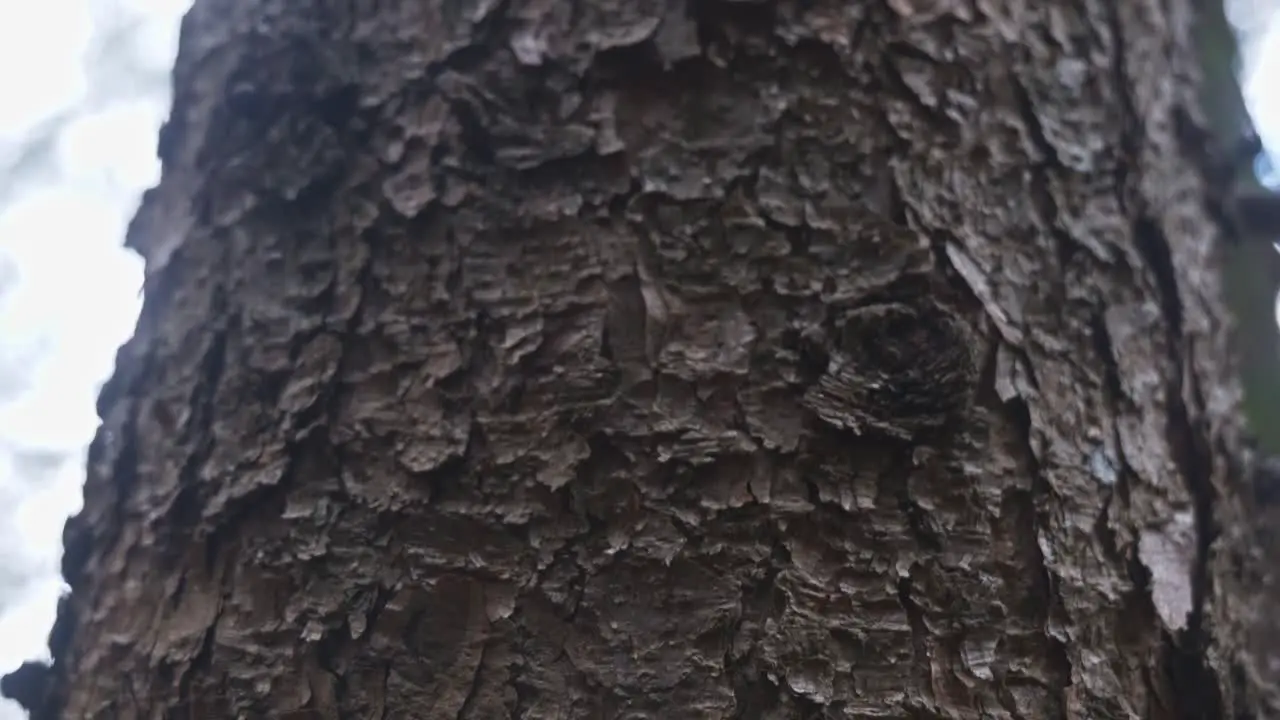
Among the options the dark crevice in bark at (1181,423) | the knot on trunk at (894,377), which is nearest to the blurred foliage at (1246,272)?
the dark crevice in bark at (1181,423)

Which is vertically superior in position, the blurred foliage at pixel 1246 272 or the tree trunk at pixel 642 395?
the blurred foliage at pixel 1246 272

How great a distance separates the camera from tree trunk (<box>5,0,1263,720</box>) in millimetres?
408

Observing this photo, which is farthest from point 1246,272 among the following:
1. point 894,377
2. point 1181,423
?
point 894,377

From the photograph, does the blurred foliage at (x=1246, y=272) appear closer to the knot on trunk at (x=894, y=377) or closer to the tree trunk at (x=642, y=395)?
the tree trunk at (x=642, y=395)

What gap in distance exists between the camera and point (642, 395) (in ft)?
1.37

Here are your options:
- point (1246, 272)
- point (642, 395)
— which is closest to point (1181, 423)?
point (1246, 272)

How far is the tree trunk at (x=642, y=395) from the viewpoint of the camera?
1.34 feet

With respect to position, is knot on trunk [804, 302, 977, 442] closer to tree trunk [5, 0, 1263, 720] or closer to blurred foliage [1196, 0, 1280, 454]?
tree trunk [5, 0, 1263, 720]

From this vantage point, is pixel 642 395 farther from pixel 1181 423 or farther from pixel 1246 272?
pixel 1246 272

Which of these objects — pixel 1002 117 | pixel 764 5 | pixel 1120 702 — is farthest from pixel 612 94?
pixel 1120 702

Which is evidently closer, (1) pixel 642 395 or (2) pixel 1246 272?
(1) pixel 642 395

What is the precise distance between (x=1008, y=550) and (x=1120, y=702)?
3.4 inches

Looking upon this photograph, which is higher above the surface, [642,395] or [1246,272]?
[1246,272]

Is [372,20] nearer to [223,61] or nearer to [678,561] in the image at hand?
[223,61]
